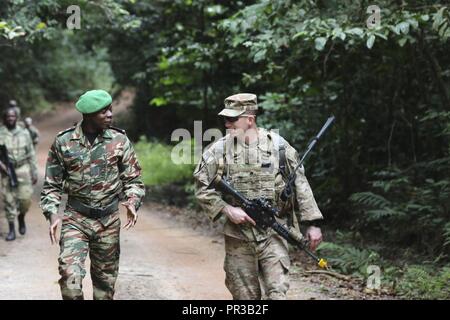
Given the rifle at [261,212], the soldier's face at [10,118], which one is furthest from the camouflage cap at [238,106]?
the soldier's face at [10,118]

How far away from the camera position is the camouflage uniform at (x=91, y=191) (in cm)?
515

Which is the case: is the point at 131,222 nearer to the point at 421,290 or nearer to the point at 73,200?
the point at 73,200

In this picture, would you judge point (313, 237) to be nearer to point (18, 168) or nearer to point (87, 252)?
point (87, 252)

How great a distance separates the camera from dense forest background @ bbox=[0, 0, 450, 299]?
8.30 m

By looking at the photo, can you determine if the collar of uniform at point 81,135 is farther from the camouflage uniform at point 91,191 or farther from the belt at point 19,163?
the belt at point 19,163

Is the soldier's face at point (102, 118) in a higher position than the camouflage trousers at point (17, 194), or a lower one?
higher

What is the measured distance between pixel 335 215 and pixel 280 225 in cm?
689

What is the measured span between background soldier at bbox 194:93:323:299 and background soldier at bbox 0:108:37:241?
573 centimetres

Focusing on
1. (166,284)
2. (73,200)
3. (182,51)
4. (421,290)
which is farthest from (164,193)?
(73,200)

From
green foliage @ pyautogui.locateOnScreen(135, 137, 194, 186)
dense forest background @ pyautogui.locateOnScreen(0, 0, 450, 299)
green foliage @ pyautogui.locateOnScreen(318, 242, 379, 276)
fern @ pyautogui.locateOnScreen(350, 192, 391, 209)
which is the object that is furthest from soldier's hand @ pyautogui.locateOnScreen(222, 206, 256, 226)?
green foliage @ pyautogui.locateOnScreen(135, 137, 194, 186)

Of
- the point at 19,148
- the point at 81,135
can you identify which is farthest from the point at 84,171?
the point at 19,148

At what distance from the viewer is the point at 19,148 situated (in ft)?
33.2

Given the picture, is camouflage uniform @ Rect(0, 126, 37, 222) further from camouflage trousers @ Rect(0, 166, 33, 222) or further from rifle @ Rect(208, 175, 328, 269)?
rifle @ Rect(208, 175, 328, 269)

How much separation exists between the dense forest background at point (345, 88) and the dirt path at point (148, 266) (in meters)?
1.80
